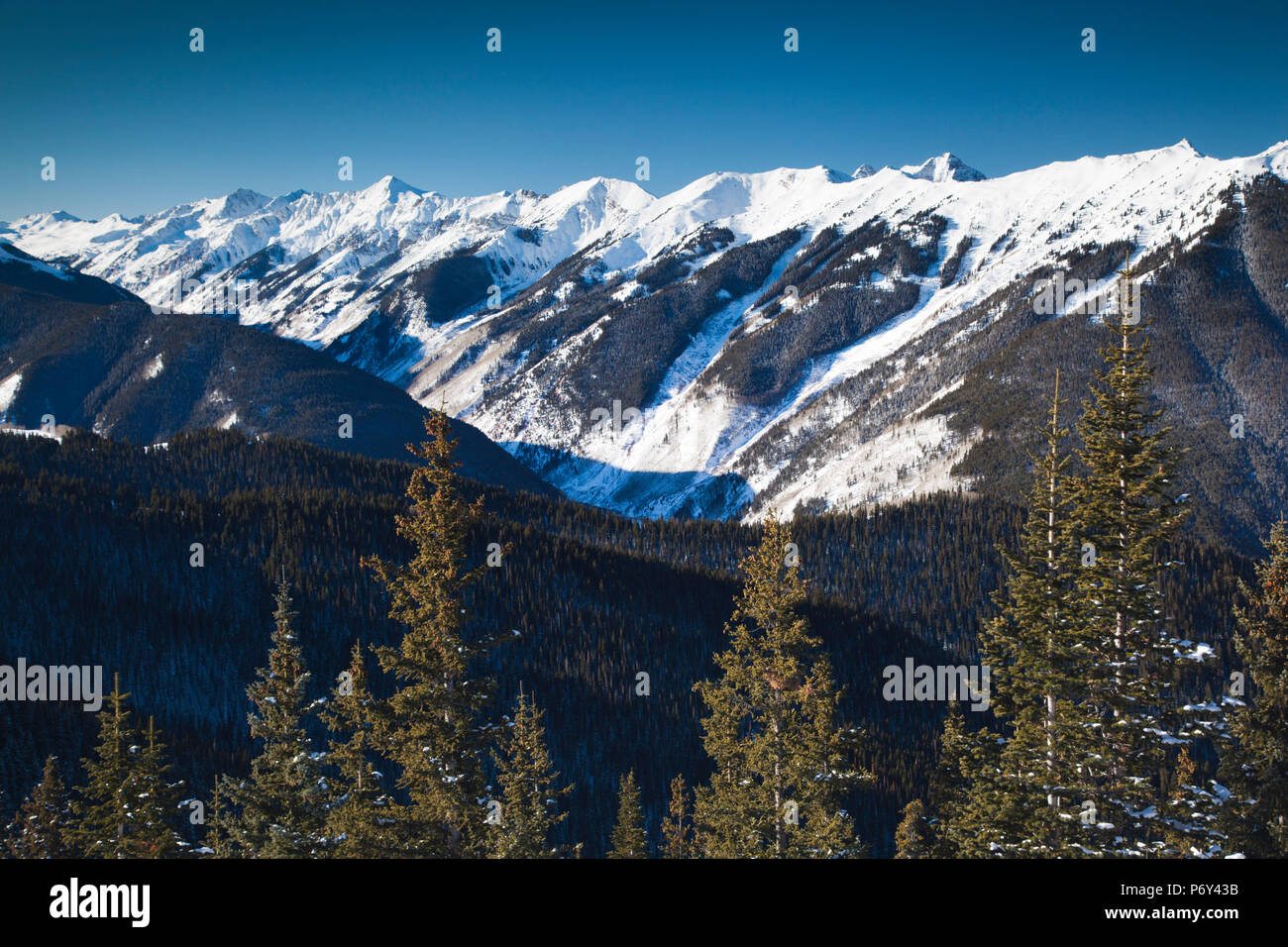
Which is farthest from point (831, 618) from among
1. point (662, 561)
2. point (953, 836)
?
point (953, 836)

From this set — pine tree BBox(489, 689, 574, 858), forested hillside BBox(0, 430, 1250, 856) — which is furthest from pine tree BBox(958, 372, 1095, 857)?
forested hillside BBox(0, 430, 1250, 856)

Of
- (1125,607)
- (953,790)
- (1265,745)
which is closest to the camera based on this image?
(1265,745)

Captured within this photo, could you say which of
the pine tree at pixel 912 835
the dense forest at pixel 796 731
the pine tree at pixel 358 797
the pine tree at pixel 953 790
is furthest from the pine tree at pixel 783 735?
the pine tree at pixel 912 835

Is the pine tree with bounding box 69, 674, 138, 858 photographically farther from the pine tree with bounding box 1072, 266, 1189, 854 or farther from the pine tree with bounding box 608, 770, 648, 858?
the pine tree with bounding box 1072, 266, 1189, 854

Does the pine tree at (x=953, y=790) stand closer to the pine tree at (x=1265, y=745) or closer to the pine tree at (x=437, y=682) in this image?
the pine tree at (x=1265, y=745)

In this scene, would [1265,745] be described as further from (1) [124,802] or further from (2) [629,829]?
(1) [124,802]

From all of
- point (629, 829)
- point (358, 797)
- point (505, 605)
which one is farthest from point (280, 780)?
point (505, 605)
